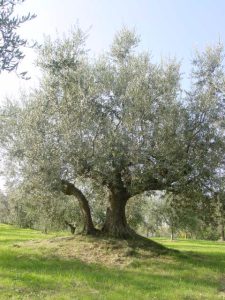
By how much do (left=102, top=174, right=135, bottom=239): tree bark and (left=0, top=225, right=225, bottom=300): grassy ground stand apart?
4.40ft

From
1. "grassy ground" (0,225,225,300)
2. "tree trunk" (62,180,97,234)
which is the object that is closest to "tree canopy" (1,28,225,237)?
"tree trunk" (62,180,97,234)

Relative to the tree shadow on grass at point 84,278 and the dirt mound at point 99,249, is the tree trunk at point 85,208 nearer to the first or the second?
the dirt mound at point 99,249

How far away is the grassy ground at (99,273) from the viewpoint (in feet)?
45.0

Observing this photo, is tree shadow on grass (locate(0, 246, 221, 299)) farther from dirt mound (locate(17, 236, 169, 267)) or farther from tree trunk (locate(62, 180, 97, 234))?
tree trunk (locate(62, 180, 97, 234))

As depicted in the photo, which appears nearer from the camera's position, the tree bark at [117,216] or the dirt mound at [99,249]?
the dirt mound at [99,249]

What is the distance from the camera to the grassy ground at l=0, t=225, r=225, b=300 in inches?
540

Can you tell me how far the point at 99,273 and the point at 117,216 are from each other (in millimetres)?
7291

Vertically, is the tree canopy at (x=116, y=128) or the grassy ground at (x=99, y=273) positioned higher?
the tree canopy at (x=116, y=128)

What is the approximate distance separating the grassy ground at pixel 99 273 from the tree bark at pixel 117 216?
1341 millimetres

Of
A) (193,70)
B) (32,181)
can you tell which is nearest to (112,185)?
(32,181)

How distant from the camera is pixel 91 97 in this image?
21000mm

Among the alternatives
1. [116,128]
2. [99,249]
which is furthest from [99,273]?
[116,128]

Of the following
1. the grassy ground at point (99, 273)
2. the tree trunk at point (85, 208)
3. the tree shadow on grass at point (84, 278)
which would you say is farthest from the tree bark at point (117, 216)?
the tree shadow on grass at point (84, 278)

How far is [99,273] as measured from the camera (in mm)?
17516
